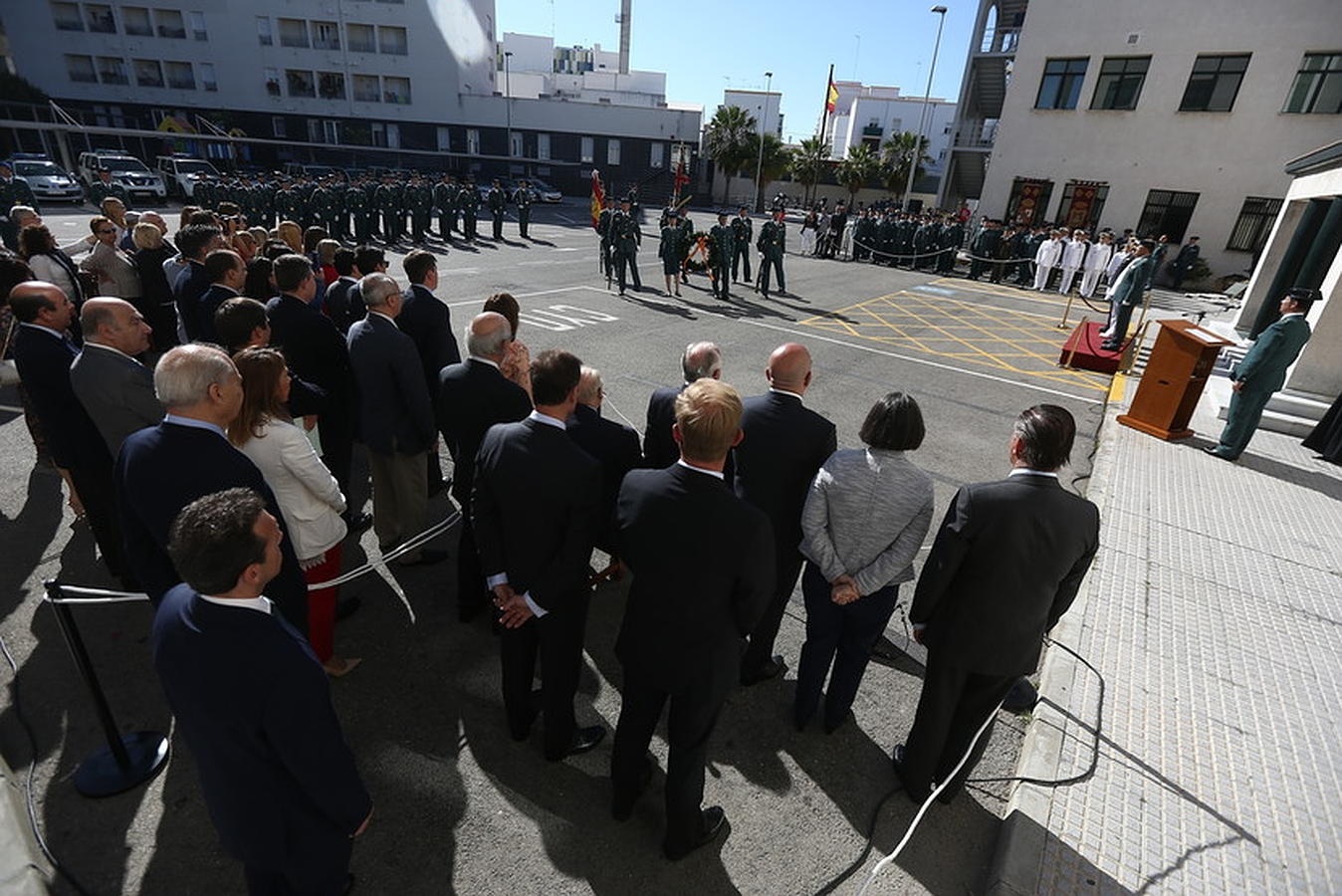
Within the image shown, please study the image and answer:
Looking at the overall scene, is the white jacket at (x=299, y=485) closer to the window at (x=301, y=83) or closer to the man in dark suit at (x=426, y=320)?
the man in dark suit at (x=426, y=320)

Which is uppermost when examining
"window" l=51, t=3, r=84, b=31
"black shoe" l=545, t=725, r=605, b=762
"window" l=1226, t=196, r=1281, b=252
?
"window" l=51, t=3, r=84, b=31

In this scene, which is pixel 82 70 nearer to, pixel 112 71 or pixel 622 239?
pixel 112 71

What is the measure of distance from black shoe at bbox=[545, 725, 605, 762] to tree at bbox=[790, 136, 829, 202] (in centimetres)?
5575

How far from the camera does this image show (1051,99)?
85.2 ft

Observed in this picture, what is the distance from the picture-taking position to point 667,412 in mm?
4078

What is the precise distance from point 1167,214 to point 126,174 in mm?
41809

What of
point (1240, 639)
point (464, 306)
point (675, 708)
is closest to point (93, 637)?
point (675, 708)

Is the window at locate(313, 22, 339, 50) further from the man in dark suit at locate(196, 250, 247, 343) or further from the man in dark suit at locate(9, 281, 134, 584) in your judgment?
the man in dark suit at locate(9, 281, 134, 584)

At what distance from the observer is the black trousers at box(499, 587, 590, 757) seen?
3.07 meters

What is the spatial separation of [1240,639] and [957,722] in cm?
317

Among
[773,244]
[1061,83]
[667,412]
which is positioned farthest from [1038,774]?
[1061,83]

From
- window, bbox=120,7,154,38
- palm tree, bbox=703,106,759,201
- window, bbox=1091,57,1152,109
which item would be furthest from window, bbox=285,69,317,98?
window, bbox=1091,57,1152,109

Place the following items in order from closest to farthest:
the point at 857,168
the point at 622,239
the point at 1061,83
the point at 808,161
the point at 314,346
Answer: the point at 314,346 < the point at 622,239 < the point at 1061,83 < the point at 857,168 < the point at 808,161

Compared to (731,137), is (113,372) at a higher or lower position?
lower
